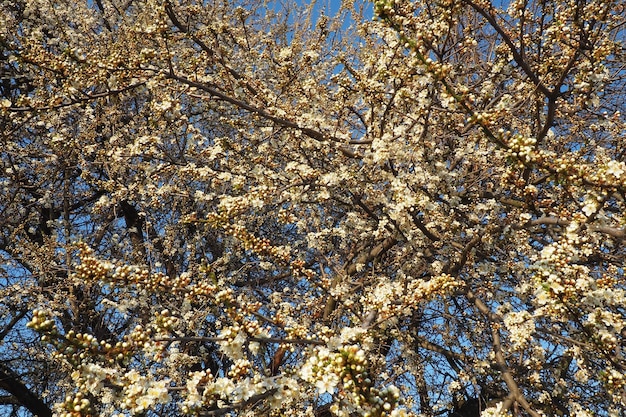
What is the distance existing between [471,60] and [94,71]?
5.77m

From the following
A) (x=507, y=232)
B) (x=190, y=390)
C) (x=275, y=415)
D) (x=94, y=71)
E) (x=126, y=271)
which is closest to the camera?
(x=190, y=390)

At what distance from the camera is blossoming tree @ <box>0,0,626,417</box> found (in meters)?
3.08

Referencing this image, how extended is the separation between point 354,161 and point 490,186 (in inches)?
72.0

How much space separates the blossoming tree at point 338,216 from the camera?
3.08m

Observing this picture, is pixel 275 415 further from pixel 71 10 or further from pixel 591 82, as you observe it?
pixel 71 10

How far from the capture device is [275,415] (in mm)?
3553

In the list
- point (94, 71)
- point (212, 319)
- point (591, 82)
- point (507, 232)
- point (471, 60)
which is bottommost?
point (507, 232)

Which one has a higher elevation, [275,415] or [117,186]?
[117,186]

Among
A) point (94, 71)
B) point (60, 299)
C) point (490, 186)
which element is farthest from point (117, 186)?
point (490, 186)

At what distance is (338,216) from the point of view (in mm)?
7066

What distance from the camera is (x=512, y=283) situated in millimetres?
5582

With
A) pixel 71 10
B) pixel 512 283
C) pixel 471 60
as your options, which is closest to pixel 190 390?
pixel 512 283

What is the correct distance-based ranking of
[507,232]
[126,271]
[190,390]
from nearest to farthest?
1. [190,390]
2. [126,271]
3. [507,232]

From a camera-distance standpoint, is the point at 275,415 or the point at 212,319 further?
the point at 212,319
